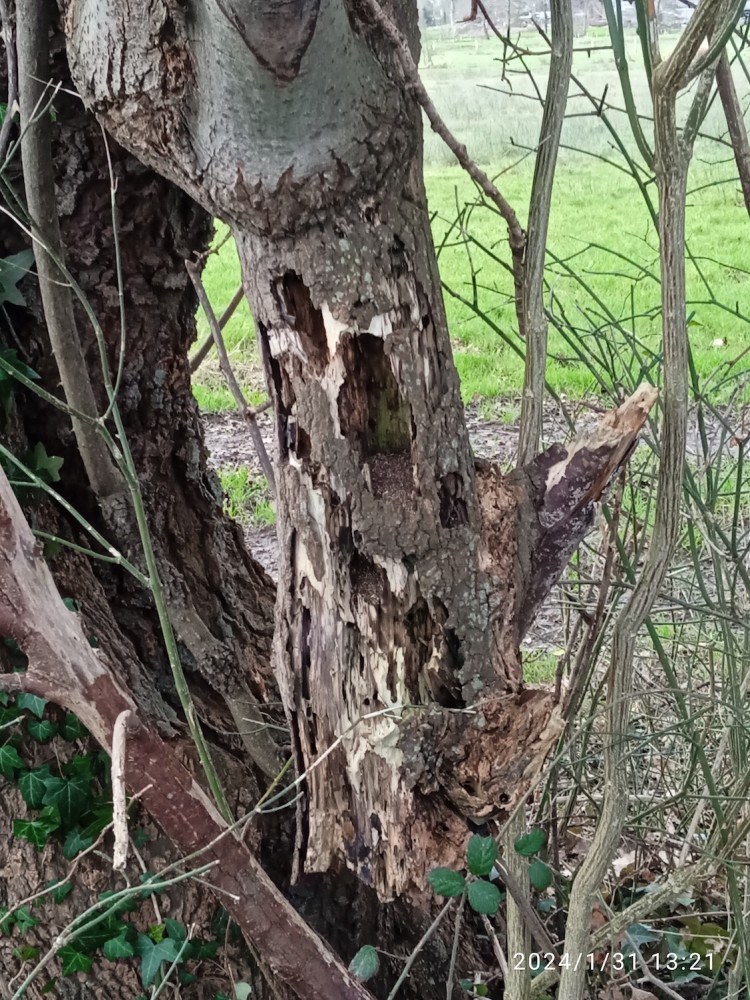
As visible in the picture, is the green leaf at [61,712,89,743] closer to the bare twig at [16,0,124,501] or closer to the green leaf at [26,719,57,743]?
the green leaf at [26,719,57,743]

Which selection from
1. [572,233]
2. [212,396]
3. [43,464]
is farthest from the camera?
[212,396]

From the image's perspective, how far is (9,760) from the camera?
1.28 metres

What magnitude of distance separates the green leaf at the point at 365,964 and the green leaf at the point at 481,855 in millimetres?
365

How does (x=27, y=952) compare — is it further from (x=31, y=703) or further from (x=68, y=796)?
(x=31, y=703)

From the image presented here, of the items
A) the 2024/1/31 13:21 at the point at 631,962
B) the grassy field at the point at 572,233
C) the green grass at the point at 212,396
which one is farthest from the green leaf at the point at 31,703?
the green grass at the point at 212,396

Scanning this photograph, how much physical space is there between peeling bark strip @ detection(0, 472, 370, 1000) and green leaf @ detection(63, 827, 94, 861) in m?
0.28

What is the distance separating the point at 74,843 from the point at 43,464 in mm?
647

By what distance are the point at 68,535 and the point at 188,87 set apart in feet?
2.80

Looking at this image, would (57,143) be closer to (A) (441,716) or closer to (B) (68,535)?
(B) (68,535)

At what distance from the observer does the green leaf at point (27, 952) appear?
4.26ft

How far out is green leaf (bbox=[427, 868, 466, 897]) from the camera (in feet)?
3.59

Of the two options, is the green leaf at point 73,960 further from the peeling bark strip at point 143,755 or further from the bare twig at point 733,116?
the bare twig at point 733,116

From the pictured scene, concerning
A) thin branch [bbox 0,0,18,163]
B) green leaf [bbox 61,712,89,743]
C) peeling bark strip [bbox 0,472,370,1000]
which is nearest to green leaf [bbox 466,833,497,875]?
peeling bark strip [bbox 0,472,370,1000]

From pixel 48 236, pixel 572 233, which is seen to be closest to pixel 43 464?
pixel 48 236
